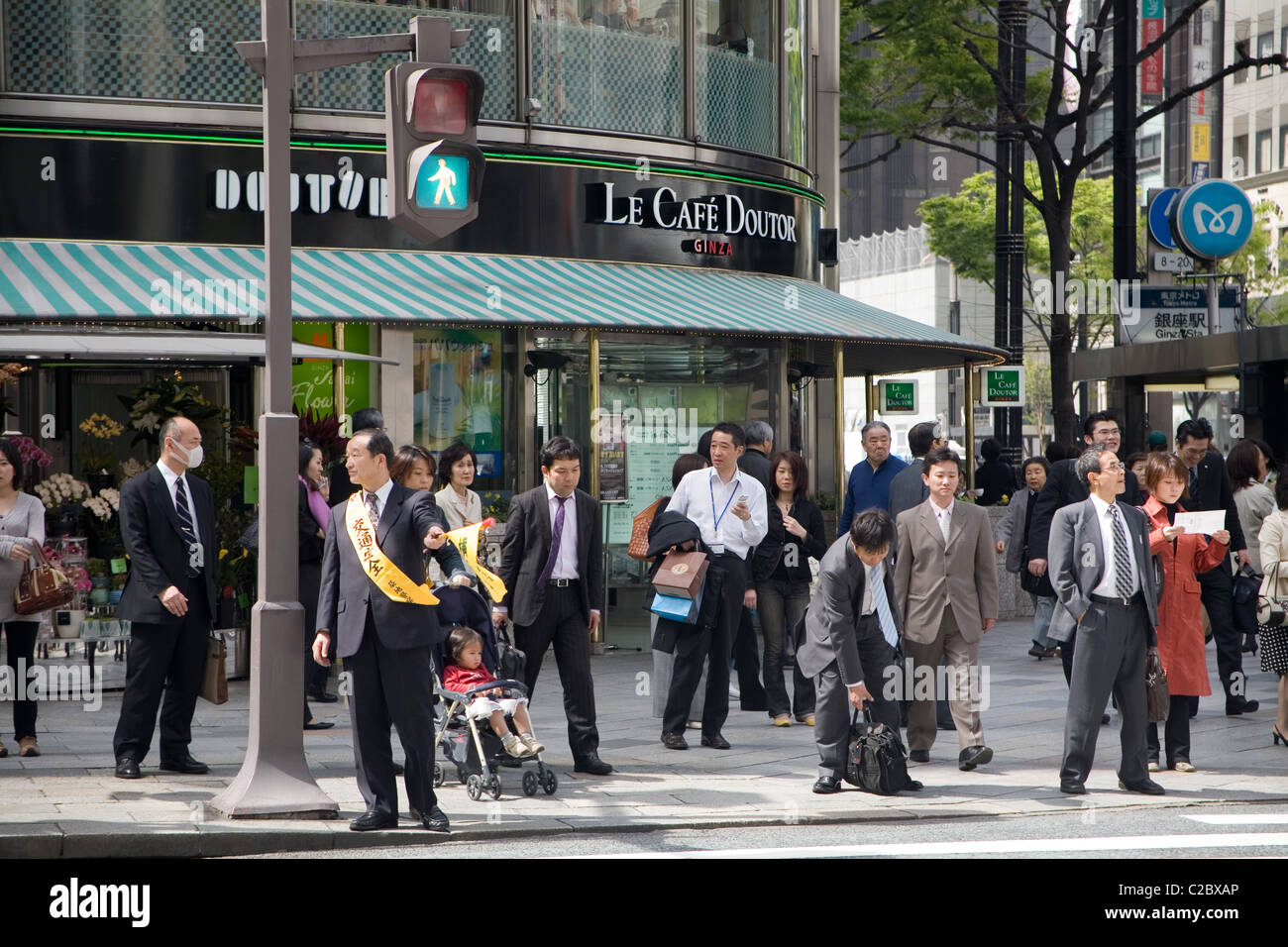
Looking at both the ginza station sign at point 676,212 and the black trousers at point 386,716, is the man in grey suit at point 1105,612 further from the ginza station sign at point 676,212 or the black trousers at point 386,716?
the ginza station sign at point 676,212

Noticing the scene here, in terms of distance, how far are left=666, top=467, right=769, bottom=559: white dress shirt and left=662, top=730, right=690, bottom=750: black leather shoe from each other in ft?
4.09

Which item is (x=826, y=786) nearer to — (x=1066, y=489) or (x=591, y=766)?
(x=591, y=766)

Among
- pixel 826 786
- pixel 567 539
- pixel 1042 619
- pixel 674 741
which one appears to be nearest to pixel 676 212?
pixel 1042 619

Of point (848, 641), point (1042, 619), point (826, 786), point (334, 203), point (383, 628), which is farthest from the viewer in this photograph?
point (334, 203)

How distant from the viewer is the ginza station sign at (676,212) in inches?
636

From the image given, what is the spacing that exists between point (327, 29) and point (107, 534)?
5.62 m

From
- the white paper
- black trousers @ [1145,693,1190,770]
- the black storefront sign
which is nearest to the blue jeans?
the white paper

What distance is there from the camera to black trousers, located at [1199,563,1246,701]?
1103 centimetres

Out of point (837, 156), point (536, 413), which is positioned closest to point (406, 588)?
point (536, 413)

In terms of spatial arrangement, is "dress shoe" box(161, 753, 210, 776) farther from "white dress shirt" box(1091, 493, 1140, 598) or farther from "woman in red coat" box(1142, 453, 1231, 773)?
Result: "woman in red coat" box(1142, 453, 1231, 773)

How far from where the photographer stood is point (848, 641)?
8.50 meters

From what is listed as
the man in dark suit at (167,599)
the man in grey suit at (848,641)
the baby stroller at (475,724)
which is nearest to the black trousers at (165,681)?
the man in dark suit at (167,599)

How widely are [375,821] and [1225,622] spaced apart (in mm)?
6361

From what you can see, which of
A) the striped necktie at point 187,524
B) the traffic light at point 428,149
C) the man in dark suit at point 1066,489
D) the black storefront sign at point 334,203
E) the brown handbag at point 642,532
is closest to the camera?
the traffic light at point 428,149
